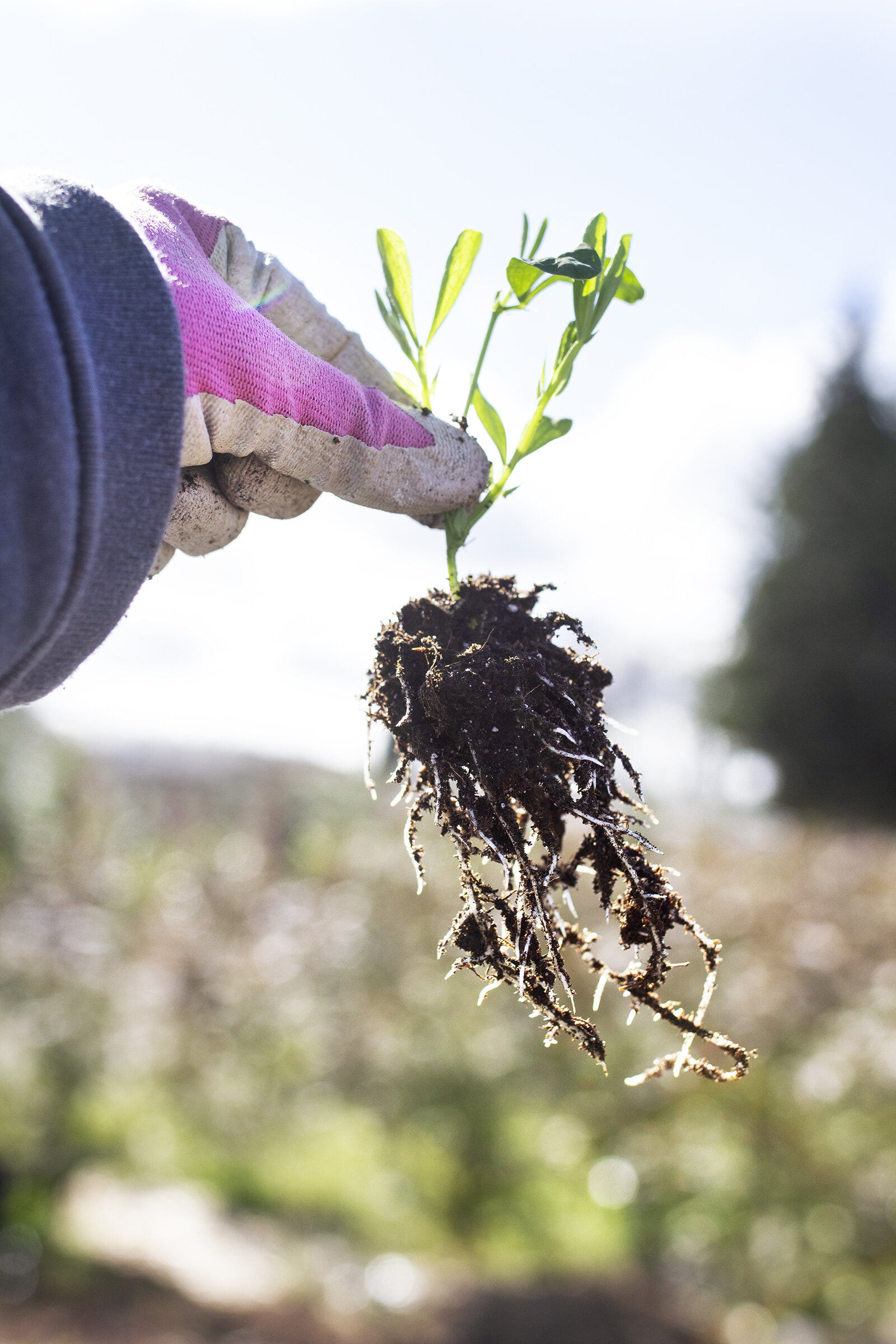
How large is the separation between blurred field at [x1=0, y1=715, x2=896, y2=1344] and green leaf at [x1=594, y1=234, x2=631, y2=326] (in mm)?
3306

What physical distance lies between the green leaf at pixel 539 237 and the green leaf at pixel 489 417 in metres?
0.23

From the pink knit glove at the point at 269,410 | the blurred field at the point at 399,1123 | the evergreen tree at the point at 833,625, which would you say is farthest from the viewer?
the evergreen tree at the point at 833,625

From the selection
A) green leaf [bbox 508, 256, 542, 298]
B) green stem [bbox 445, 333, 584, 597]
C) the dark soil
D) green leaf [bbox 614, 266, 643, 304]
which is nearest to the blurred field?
the dark soil

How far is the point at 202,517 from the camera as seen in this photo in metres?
1.40

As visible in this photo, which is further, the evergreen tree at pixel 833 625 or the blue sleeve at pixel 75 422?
the evergreen tree at pixel 833 625

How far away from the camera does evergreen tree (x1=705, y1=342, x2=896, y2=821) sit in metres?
12.3

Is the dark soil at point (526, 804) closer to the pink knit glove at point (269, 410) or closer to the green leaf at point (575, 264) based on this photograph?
the pink knit glove at point (269, 410)

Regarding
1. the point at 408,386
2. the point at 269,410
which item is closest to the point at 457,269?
the point at 408,386

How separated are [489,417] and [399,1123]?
345 cm

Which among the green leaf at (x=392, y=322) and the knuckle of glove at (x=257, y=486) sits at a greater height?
the green leaf at (x=392, y=322)

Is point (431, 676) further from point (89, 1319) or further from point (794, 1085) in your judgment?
point (89, 1319)

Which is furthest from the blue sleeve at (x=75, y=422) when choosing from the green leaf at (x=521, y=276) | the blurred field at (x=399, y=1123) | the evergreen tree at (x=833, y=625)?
the evergreen tree at (x=833, y=625)

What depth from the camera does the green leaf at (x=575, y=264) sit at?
4.05ft

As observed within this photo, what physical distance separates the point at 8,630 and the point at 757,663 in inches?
518
